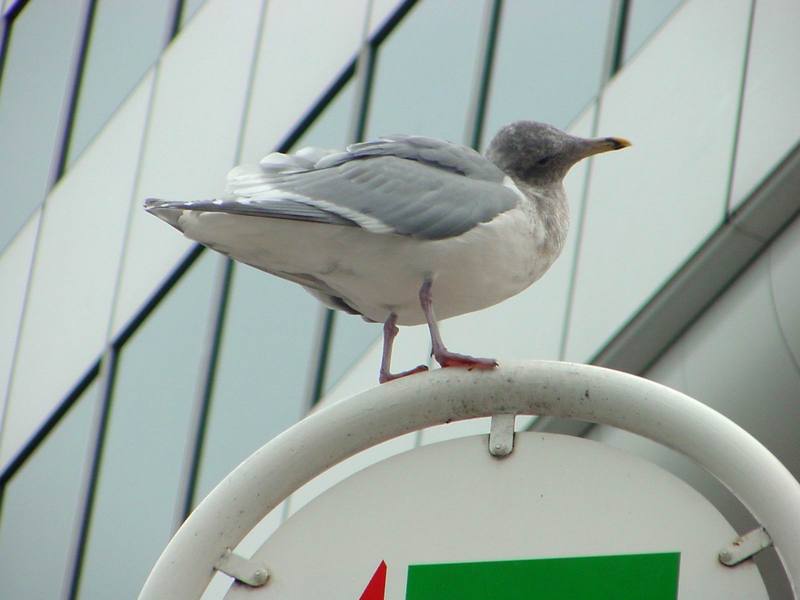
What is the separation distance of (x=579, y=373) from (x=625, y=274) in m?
5.21

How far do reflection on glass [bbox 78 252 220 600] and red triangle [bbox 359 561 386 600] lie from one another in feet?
25.1

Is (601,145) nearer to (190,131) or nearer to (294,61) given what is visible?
(294,61)

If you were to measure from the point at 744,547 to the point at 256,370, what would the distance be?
7591mm

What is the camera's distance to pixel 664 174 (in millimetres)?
8188

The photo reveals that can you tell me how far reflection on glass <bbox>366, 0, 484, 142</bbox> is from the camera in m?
9.54

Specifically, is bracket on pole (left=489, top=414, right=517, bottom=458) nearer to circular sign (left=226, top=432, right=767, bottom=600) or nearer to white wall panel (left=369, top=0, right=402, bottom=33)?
circular sign (left=226, top=432, right=767, bottom=600)

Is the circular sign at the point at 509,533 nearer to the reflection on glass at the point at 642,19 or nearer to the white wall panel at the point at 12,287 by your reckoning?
the reflection on glass at the point at 642,19

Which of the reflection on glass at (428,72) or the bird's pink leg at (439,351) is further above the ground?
the reflection on glass at (428,72)

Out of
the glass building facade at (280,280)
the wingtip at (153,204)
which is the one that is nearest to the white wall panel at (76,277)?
the glass building facade at (280,280)

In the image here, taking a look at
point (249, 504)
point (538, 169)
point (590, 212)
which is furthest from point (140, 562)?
point (249, 504)

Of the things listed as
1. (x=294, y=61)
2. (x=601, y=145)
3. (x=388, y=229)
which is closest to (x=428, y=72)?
(x=294, y=61)

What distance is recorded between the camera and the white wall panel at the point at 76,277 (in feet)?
37.0

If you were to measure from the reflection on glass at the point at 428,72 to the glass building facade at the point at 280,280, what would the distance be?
0.05ft

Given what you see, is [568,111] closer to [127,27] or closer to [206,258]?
[206,258]
